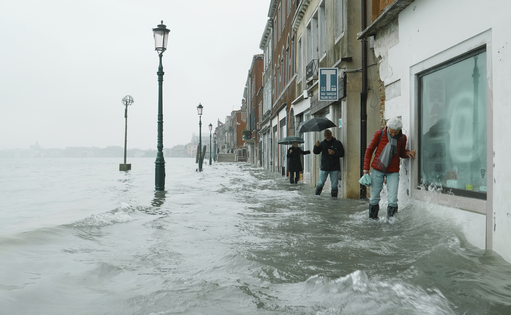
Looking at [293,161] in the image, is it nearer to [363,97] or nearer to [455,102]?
[363,97]

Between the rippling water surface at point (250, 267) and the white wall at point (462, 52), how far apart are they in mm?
518

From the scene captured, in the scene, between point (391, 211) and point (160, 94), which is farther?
point (160, 94)

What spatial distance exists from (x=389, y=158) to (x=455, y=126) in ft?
3.79

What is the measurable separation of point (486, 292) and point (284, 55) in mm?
20451

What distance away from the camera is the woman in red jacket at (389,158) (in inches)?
260

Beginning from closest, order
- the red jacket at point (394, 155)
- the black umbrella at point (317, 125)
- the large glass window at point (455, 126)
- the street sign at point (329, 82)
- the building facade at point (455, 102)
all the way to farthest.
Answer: the building facade at point (455, 102), the large glass window at point (455, 126), the red jacket at point (394, 155), the street sign at point (329, 82), the black umbrella at point (317, 125)

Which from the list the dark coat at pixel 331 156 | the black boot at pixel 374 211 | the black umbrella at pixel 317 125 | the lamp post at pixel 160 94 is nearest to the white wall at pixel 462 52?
the black boot at pixel 374 211

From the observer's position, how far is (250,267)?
4.18 meters

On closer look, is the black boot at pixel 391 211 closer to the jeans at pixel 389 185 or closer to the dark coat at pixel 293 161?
the jeans at pixel 389 185

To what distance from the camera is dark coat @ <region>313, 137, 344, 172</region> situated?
1058cm

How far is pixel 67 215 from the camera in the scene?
848 centimetres

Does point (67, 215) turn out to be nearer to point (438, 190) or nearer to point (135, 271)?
point (135, 271)

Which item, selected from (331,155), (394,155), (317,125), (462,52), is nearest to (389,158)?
(394,155)

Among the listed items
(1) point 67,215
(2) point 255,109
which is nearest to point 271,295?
(1) point 67,215
